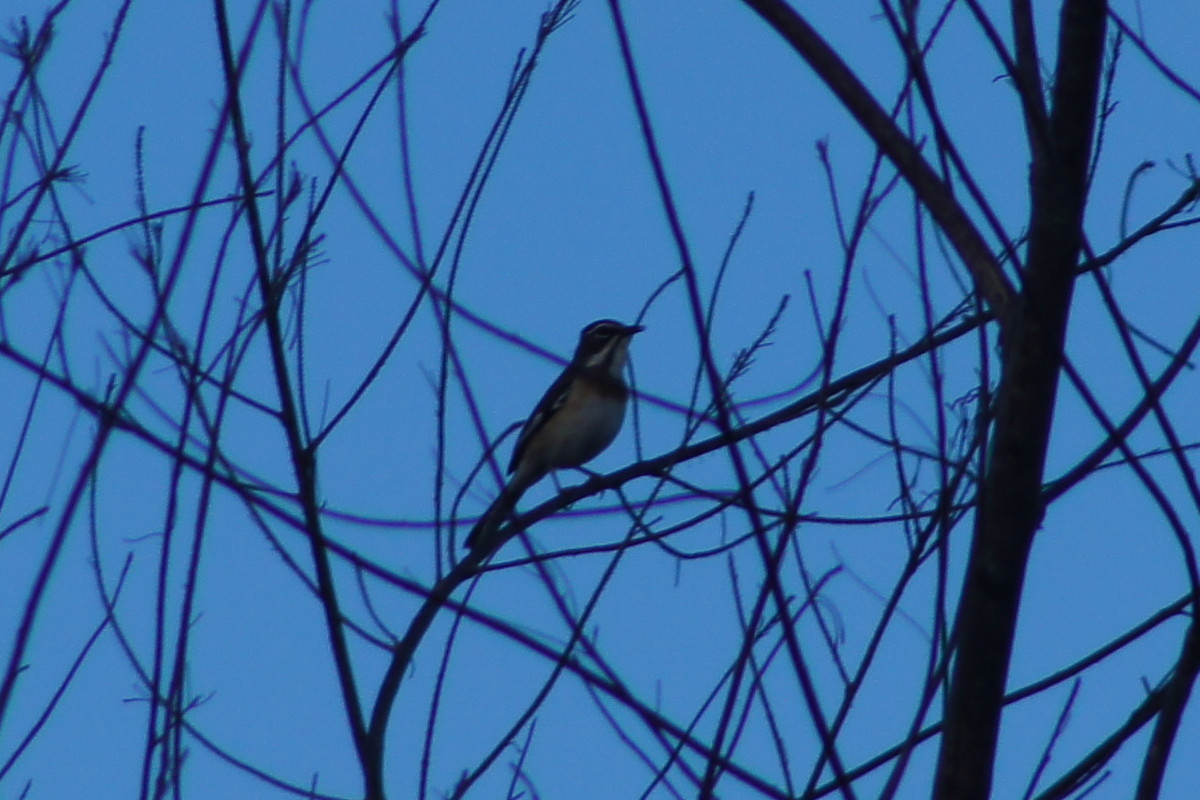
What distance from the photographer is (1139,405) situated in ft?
7.62

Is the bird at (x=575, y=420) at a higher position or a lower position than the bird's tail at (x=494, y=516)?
higher

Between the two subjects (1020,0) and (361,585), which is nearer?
(1020,0)

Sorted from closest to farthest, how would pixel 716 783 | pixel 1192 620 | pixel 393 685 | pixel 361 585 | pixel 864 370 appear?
pixel 1192 620 < pixel 716 783 < pixel 393 685 < pixel 361 585 < pixel 864 370

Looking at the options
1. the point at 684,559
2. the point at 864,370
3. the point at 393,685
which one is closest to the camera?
the point at 393,685

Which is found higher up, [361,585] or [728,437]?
[361,585]

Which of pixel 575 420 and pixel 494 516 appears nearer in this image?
pixel 494 516

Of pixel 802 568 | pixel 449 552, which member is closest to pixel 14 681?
pixel 449 552

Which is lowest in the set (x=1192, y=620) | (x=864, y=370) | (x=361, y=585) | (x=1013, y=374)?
(x=1192, y=620)

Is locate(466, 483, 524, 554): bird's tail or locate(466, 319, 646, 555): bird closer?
locate(466, 483, 524, 554): bird's tail

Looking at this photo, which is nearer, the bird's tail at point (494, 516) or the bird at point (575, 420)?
the bird's tail at point (494, 516)

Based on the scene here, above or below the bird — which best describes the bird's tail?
below

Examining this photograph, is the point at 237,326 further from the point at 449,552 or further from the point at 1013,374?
the point at 1013,374

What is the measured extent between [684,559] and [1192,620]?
1.99 m

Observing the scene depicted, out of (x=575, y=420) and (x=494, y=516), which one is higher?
(x=575, y=420)
